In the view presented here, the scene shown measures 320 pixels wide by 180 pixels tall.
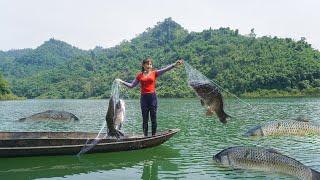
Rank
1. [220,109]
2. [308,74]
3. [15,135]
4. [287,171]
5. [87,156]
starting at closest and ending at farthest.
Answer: [287,171], [220,109], [87,156], [15,135], [308,74]

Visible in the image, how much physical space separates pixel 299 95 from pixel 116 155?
250 ft

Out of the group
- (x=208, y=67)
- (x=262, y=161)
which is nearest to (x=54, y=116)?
(x=262, y=161)

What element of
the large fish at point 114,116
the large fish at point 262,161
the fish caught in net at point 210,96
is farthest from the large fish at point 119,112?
the large fish at point 262,161

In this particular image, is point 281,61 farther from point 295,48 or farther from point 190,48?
point 190,48

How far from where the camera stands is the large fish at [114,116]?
15.2 m

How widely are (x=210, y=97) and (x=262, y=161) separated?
2.96 metres

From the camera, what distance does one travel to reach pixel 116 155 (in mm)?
15805

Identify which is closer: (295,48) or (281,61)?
(281,61)

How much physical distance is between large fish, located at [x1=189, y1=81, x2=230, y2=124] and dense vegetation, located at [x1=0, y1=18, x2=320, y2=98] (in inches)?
3024

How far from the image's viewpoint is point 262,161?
1223 cm

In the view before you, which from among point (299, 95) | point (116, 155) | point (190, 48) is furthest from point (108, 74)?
point (116, 155)

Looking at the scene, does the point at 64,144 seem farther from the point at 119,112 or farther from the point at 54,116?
the point at 54,116

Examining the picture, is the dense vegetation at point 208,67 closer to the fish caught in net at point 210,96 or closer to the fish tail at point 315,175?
the fish caught in net at point 210,96

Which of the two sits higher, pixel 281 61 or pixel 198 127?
pixel 281 61
